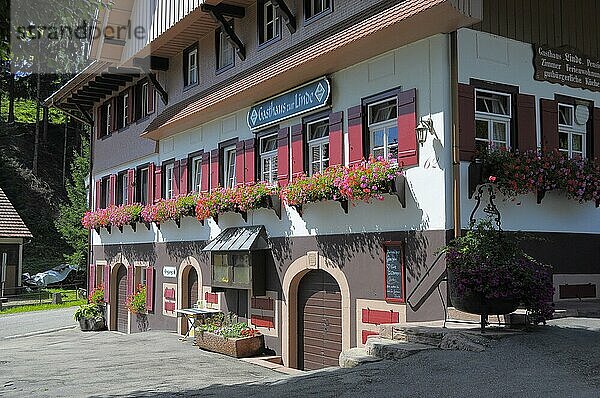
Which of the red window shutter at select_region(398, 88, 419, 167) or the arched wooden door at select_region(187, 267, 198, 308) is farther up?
the red window shutter at select_region(398, 88, 419, 167)

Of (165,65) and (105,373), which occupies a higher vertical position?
(165,65)

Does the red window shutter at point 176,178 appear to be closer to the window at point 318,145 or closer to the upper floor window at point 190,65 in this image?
the upper floor window at point 190,65

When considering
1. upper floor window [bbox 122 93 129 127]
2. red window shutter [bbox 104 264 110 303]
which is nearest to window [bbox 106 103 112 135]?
upper floor window [bbox 122 93 129 127]

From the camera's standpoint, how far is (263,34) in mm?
17062

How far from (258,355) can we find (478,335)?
7.14m

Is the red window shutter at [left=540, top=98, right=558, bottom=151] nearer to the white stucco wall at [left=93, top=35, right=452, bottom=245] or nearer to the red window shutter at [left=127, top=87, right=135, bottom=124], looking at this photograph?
the white stucco wall at [left=93, top=35, right=452, bottom=245]

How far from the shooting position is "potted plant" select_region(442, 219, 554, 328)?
33.8 ft

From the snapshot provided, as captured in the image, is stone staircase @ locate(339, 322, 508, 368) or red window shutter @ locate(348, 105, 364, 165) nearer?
stone staircase @ locate(339, 322, 508, 368)

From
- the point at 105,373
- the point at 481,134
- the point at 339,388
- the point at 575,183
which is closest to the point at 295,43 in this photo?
the point at 481,134

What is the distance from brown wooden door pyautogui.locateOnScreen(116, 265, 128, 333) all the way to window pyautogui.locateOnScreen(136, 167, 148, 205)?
307 centimetres

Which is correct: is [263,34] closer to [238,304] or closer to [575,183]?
[238,304]

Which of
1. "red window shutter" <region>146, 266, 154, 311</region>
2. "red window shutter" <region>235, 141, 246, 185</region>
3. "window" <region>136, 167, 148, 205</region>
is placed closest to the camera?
"red window shutter" <region>235, 141, 246, 185</region>

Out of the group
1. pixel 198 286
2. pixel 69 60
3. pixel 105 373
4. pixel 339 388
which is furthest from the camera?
pixel 198 286

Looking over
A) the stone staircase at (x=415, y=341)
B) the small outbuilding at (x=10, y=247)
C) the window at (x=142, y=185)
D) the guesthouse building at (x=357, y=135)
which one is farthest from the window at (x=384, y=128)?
the small outbuilding at (x=10, y=247)
